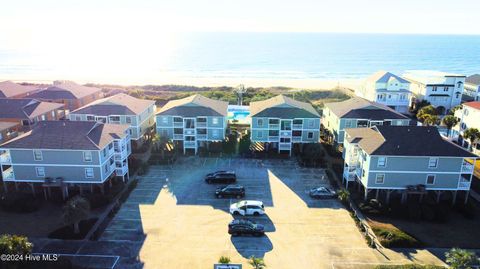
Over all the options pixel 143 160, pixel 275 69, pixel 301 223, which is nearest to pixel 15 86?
pixel 143 160

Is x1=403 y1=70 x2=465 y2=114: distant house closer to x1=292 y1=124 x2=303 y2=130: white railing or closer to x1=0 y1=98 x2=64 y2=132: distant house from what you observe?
x1=292 y1=124 x2=303 y2=130: white railing

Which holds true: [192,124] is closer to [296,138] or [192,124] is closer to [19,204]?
[296,138]

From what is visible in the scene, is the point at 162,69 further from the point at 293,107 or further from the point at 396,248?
the point at 396,248

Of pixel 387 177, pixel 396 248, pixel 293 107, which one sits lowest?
pixel 396 248

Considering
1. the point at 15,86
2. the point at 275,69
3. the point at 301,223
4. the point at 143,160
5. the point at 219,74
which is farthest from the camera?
the point at 275,69

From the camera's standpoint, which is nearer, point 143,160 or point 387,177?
point 387,177

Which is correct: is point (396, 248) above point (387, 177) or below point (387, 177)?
below

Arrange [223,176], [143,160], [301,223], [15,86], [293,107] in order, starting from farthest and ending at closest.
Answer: [15,86] → [293,107] → [143,160] → [223,176] → [301,223]
